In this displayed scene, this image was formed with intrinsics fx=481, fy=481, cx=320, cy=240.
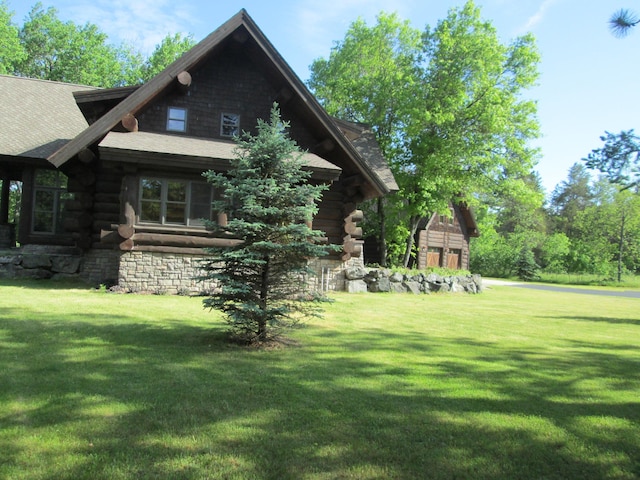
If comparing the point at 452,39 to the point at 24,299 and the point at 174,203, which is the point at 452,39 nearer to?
the point at 174,203

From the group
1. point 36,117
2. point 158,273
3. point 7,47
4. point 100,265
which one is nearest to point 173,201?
point 158,273

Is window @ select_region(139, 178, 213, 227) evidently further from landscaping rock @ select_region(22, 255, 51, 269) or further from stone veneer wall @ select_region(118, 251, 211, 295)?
landscaping rock @ select_region(22, 255, 51, 269)

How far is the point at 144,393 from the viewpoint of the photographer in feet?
16.7

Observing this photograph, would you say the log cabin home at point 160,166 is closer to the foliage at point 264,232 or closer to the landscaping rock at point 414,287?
the landscaping rock at point 414,287

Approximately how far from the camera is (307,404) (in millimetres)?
4961

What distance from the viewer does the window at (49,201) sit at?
57.0ft

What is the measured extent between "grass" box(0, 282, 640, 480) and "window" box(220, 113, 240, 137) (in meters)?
8.42

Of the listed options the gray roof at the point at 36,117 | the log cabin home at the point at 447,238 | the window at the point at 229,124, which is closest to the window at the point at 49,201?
the gray roof at the point at 36,117

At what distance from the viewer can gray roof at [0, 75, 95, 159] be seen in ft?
54.7

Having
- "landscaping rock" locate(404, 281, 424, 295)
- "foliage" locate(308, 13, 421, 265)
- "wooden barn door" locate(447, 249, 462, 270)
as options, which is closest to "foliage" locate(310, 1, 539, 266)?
"foliage" locate(308, 13, 421, 265)

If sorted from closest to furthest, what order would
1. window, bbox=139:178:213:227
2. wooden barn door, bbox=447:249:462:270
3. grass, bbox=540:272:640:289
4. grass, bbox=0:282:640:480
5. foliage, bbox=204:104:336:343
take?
grass, bbox=0:282:640:480 → foliage, bbox=204:104:336:343 → window, bbox=139:178:213:227 → wooden barn door, bbox=447:249:462:270 → grass, bbox=540:272:640:289

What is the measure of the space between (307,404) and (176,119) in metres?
12.9

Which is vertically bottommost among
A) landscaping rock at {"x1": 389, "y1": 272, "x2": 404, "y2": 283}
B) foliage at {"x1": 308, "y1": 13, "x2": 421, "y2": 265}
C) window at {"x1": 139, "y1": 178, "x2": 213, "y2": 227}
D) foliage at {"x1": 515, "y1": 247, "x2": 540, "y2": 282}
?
landscaping rock at {"x1": 389, "y1": 272, "x2": 404, "y2": 283}

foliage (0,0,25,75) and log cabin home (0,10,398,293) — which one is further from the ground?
foliage (0,0,25,75)
